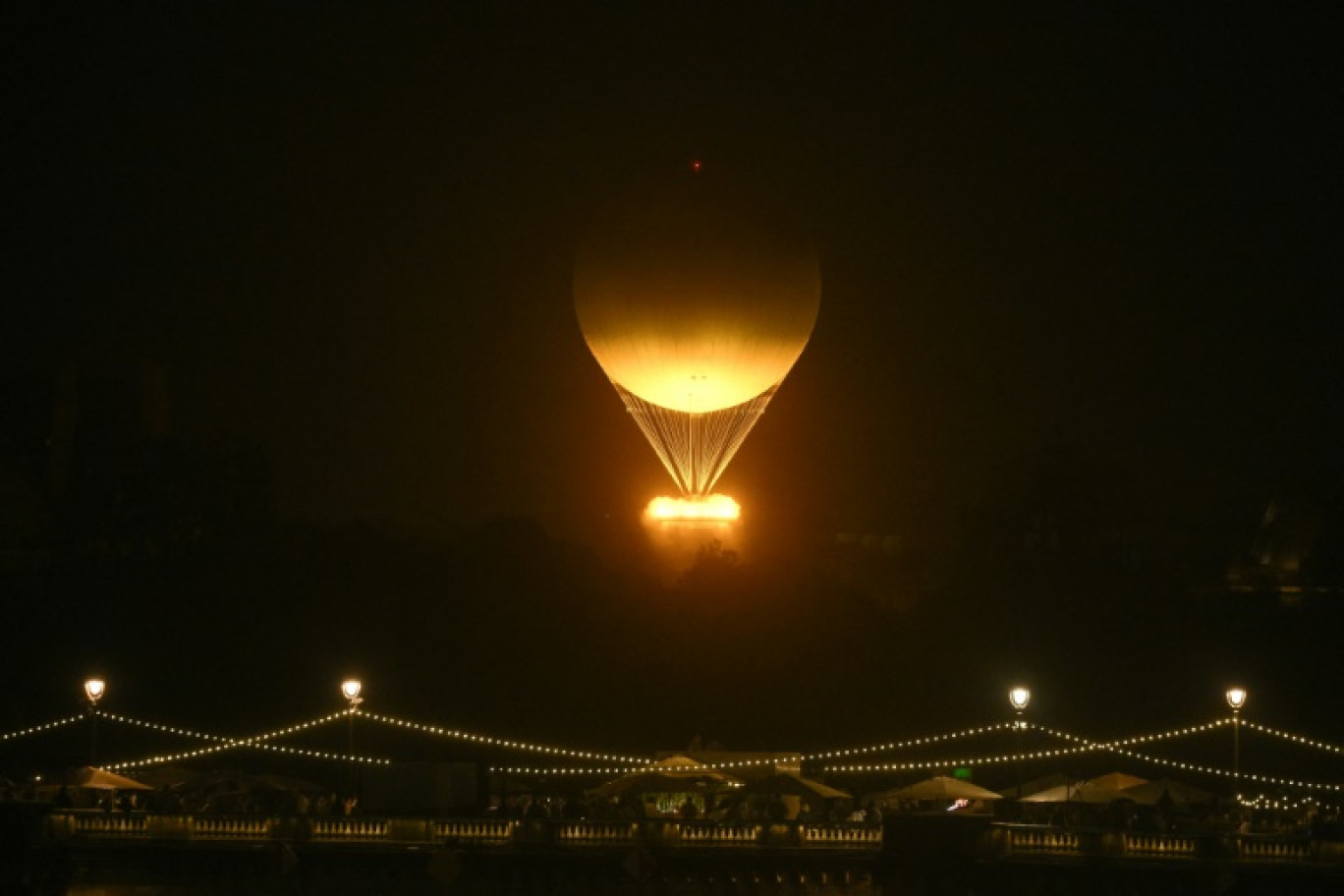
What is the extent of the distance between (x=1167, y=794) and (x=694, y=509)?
3161cm

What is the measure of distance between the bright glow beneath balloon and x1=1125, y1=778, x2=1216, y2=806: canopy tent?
29931mm

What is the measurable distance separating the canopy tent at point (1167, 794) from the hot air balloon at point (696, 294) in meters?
24.9

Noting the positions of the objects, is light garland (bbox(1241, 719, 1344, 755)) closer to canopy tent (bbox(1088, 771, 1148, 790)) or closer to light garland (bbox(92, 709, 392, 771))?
canopy tent (bbox(1088, 771, 1148, 790))

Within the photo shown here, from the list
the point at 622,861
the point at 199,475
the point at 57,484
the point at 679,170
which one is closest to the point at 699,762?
the point at 622,861

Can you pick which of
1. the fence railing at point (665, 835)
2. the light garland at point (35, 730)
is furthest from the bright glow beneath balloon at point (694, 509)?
the fence railing at point (665, 835)

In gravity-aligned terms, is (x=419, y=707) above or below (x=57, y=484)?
below

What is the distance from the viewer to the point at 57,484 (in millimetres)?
101250

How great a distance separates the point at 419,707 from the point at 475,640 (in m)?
3.22

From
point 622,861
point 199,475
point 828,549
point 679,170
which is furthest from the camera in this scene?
point 828,549

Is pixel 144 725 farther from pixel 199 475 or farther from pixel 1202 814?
pixel 199 475

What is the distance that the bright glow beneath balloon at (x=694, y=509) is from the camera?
270ft

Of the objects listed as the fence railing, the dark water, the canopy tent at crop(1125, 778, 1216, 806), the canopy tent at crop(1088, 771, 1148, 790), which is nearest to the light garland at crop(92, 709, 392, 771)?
the fence railing

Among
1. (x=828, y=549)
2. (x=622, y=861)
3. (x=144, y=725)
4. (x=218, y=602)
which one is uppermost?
(x=828, y=549)

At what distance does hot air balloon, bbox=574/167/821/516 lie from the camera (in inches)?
2943
